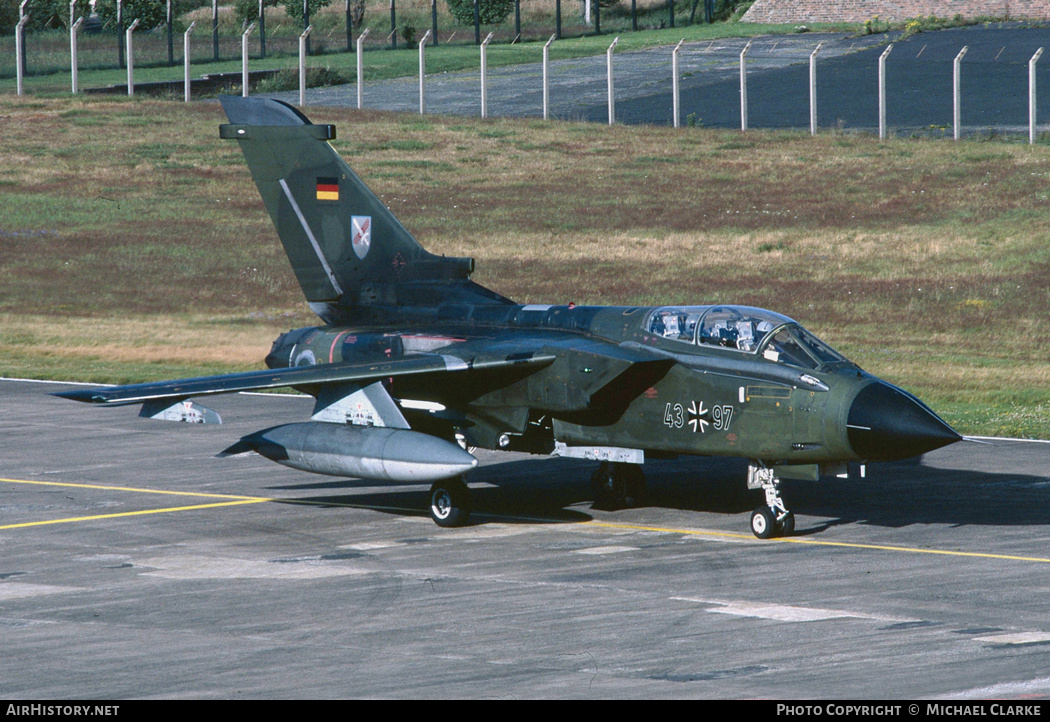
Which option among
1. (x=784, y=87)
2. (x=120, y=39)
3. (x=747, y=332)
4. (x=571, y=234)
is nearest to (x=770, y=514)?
(x=747, y=332)

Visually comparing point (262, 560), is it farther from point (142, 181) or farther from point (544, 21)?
point (544, 21)

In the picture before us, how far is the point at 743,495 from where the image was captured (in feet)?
67.4

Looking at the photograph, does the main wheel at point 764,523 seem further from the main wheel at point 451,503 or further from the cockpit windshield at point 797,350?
the main wheel at point 451,503

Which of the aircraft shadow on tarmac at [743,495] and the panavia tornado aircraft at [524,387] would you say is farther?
the aircraft shadow on tarmac at [743,495]

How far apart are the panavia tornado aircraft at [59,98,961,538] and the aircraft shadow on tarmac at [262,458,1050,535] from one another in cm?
96

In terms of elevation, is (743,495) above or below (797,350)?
below

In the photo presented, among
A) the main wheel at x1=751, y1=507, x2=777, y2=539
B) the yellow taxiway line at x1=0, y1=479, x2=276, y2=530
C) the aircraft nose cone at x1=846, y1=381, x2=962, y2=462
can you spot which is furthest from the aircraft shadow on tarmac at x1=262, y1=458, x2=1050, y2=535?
the aircraft nose cone at x1=846, y1=381, x2=962, y2=462

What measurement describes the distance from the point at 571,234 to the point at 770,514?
3187 cm

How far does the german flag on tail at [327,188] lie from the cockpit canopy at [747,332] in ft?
20.4

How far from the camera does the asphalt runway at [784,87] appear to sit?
197ft

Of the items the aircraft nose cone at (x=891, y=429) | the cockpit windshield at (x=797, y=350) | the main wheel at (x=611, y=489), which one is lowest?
the main wheel at (x=611, y=489)

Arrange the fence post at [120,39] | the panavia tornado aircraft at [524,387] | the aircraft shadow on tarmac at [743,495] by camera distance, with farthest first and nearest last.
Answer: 1. the fence post at [120,39]
2. the aircraft shadow on tarmac at [743,495]
3. the panavia tornado aircraft at [524,387]

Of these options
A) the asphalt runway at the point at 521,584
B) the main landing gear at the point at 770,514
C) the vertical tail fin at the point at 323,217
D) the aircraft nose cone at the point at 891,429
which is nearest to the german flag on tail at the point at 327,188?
the vertical tail fin at the point at 323,217

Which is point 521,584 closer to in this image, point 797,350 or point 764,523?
point 764,523
